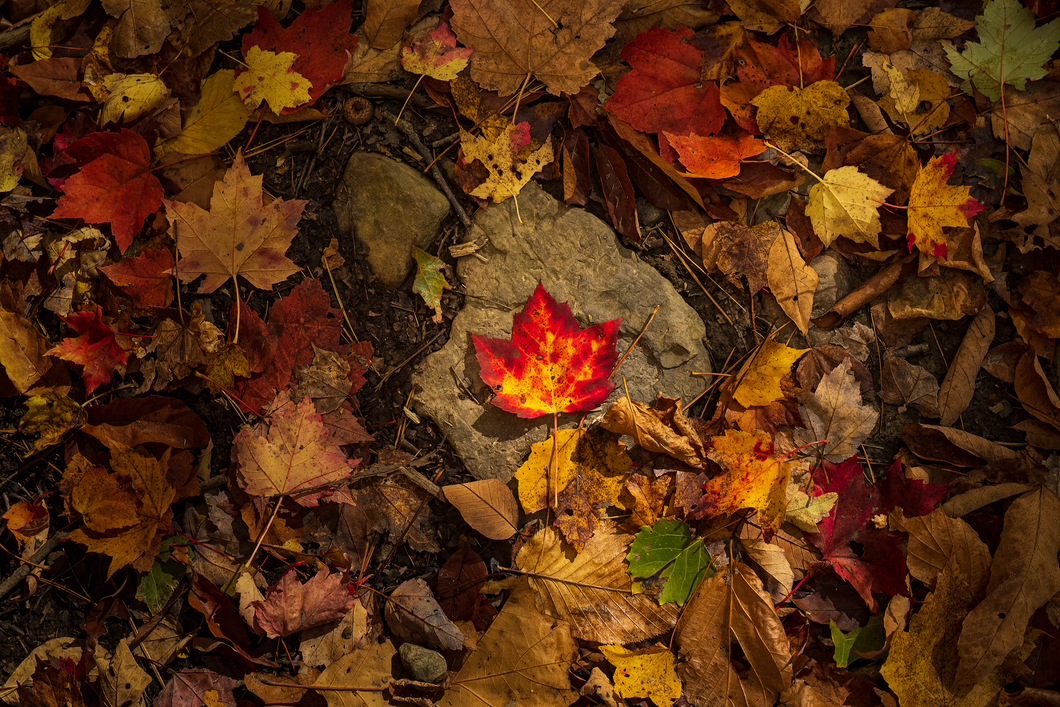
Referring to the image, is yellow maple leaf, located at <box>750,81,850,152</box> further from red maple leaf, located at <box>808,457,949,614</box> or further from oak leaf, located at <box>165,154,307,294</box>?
oak leaf, located at <box>165,154,307,294</box>

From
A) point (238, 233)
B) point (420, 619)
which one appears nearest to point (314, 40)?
point (238, 233)

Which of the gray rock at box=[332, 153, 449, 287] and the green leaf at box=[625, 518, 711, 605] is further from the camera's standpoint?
the gray rock at box=[332, 153, 449, 287]

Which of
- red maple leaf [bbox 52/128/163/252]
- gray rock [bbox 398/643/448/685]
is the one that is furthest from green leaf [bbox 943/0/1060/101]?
red maple leaf [bbox 52/128/163/252]

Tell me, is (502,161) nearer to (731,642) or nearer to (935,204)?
(935,204)

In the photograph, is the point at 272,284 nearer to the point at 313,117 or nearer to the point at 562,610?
the point at 313,117

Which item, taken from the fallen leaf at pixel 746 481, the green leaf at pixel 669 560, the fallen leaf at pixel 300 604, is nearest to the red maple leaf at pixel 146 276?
the fallen leaf at pixel 300 604

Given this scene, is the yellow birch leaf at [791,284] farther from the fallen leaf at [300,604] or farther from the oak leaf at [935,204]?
the fallen leaf at [300,604]

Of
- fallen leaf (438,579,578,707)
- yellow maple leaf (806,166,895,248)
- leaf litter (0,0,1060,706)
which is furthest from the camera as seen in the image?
yellow maple leaf (806,166,895,248)
